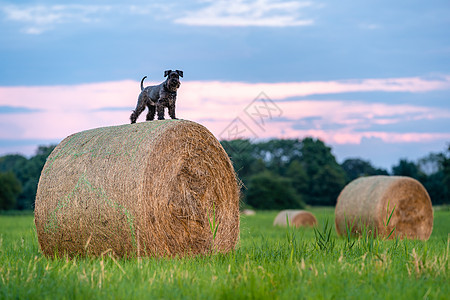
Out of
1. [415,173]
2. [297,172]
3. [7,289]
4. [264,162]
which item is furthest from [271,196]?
[7,289]

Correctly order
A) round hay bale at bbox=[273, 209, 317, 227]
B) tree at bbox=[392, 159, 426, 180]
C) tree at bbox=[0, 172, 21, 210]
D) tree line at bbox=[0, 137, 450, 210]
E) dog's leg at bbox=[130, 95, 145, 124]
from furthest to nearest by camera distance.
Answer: tree at bbox=[392, 159, 426, 180]
tree line at bbox=[0, 137, 450, 210]
tree at bbox=[0, 172, 21, 210]
round hay bale at bbox=[273, 209, 317, 227]
dog's leg at bbox=[130, 95, 145, 124]

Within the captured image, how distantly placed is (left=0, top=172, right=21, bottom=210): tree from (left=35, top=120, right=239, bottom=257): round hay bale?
41.5m

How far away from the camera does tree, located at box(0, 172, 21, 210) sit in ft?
153

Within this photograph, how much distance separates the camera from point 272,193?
5900cm

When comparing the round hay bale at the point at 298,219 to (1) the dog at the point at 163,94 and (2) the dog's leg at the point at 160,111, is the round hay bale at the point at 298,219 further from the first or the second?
(2) the dog's leg at the point at 160,111

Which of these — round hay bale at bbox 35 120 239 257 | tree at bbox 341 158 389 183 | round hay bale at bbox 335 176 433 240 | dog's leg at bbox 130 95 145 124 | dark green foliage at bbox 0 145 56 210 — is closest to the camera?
round hay bale at bbox 35 120 239 257

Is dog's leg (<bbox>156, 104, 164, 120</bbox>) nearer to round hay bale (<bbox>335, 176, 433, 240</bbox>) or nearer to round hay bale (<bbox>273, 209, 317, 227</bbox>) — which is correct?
round hay bale (<bbox>335, 176, 433, 240</bbox>)

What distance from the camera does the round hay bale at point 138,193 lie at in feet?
24.9

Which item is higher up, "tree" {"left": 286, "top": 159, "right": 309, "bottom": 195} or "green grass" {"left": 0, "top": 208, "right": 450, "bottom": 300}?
"green grass" {"left": 0, "top": 208, "right": 450, "bottom": 300}

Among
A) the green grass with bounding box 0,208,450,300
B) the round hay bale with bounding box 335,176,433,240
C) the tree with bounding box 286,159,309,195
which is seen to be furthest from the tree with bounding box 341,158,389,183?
the green grass with bounding box 0,208,450,300

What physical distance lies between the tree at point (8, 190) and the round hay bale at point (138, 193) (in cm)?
4146

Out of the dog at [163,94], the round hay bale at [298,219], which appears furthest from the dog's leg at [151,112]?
the round hay bale at [298,219]

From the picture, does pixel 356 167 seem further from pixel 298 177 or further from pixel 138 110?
pixel 138 110

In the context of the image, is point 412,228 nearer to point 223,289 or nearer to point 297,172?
point 223,289
